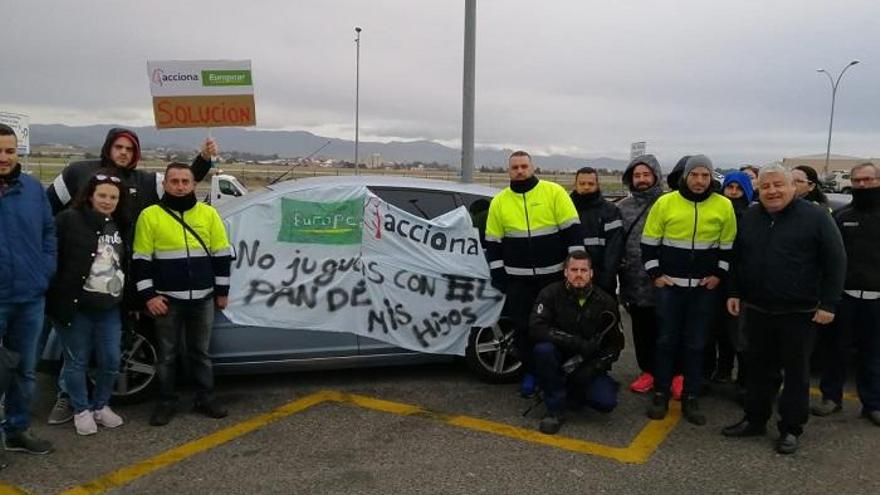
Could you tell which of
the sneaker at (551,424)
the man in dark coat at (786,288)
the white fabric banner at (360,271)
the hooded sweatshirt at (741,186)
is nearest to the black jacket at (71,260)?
the white fabric banner at (360,271)

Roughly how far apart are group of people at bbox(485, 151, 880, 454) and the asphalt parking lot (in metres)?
0.20

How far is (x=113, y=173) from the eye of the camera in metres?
4.18

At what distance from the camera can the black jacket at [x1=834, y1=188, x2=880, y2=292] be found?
14.5 ft

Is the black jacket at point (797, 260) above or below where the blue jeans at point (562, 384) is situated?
above

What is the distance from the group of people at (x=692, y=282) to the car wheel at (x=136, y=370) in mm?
2432

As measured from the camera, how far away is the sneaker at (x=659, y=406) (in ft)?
14.8

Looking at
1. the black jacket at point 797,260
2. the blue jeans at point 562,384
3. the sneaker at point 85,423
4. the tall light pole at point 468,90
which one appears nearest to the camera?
the black jacket at point 797,260

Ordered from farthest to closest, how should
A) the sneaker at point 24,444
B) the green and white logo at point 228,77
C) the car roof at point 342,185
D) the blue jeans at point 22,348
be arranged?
the green and white logo at point 228,77
the car roof at point 342,185
the sneaker at point 24,444
the blue jeans at point 22,348

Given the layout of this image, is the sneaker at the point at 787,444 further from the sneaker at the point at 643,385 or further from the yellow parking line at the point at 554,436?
the sneaker at the point at 643,385

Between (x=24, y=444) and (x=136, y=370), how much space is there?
0.80 meters

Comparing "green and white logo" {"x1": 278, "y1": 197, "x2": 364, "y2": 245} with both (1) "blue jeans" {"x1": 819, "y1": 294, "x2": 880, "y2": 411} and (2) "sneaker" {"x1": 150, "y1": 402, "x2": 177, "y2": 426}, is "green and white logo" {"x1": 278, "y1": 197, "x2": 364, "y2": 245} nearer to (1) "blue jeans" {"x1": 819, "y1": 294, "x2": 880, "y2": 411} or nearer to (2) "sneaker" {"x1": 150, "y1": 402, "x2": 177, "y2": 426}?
(2) "sneaker" {"x1": 150, "y1": 402, "x2": 177, "y2": 426}

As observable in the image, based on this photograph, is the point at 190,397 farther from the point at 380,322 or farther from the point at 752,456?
the point at 752,456

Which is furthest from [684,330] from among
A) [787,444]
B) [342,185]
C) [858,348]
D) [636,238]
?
[342,185]

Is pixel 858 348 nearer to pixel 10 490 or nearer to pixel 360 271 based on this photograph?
pixel 360 271
